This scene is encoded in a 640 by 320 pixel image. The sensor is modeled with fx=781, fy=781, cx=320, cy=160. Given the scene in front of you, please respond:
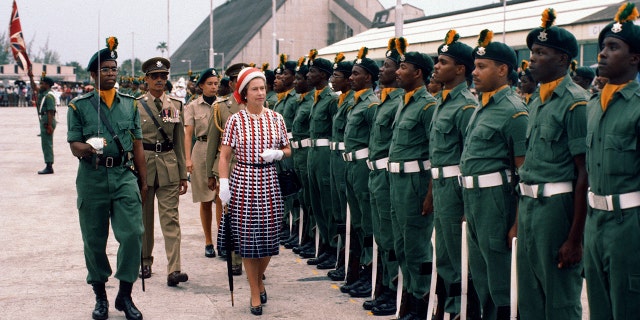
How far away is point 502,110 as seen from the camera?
209 inches

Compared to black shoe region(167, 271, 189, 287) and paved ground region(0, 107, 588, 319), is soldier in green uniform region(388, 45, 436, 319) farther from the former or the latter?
black shoe region(167, 271, 189, 287)

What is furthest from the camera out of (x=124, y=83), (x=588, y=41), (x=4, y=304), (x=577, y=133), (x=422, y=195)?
(x=588, y=41)

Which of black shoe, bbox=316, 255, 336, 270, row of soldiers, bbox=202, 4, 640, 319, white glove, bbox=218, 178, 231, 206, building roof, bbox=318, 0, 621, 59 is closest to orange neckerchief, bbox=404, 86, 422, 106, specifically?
row of soldiers, bbox=202, 4, 640, 319

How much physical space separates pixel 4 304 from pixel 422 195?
12.8 ft

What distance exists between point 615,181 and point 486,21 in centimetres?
4317

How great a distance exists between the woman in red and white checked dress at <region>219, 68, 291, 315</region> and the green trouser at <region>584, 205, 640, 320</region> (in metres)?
3.28

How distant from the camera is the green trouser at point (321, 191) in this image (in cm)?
888

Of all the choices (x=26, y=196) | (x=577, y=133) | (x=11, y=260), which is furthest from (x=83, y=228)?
(x=26, y=196)

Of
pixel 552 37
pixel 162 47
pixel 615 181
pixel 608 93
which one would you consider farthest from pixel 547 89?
pixel 162 47

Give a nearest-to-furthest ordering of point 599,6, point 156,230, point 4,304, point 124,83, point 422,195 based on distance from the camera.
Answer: point 422,195, point 4,304, point 156,230, point 124,83, point 599,6

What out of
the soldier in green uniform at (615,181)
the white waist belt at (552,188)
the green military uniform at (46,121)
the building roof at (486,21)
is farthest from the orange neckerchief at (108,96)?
the building roof at (486,21)

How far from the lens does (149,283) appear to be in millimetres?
8055

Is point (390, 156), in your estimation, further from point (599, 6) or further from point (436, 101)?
point (599, 6)

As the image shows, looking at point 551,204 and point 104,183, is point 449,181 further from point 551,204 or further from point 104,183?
point 104,183
